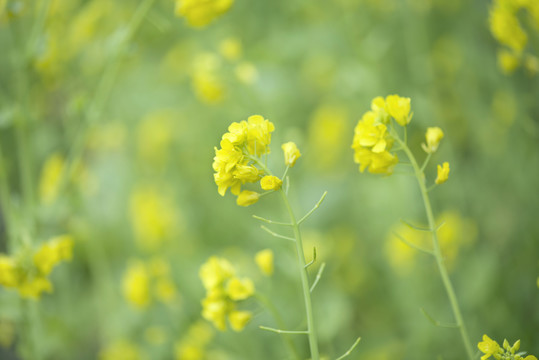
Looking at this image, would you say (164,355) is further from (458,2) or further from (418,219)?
(458,2)

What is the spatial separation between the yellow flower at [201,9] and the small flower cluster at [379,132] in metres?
0.62

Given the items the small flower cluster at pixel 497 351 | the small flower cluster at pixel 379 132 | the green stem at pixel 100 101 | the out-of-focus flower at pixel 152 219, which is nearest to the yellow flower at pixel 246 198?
the small flower cluster at pixel 379 132

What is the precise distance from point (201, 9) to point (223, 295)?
795 millimetres

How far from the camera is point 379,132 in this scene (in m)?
0.86

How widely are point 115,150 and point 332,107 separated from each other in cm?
161

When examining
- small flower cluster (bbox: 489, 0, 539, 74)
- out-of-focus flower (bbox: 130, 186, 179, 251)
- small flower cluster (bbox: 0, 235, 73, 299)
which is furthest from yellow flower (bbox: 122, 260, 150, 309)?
small flower cluster (bbox: 489, 0, 539, 74)

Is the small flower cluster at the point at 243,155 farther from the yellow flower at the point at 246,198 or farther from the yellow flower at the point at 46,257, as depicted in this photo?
the yellow flower at the point at 46,257

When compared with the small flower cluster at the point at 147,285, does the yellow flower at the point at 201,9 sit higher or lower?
higher

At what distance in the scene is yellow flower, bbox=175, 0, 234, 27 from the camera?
4.11 feet

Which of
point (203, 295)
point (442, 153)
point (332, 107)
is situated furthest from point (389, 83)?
point (203, 295)

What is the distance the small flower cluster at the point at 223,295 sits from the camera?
1002mm

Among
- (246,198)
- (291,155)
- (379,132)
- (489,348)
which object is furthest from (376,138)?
(489,348)

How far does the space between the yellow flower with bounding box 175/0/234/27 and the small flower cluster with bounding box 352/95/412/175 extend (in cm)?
62

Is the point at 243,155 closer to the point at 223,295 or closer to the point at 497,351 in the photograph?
the point at 223,295
